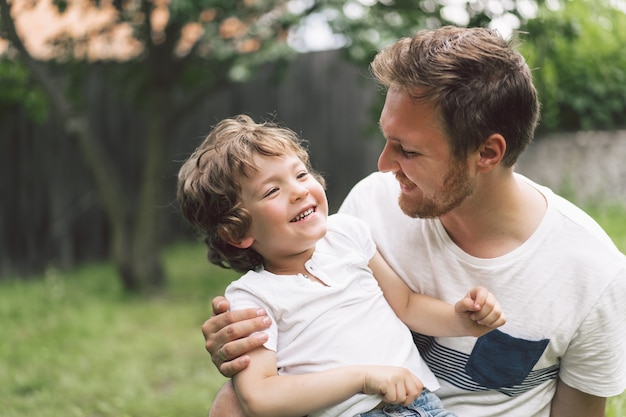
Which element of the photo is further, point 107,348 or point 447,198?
point 107,348

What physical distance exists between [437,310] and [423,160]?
43 centimetres

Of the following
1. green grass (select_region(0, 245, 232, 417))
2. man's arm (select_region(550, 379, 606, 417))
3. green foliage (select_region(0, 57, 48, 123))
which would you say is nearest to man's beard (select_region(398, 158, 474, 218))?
man's arm (select_region(550, 379, 606, 417))

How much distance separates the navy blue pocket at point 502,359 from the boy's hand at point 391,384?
0.30m

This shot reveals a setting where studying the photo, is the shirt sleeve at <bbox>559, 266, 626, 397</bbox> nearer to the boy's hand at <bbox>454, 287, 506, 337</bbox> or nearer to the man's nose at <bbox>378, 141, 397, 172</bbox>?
the boy's hand at <bbox>454, 287, 506, 337</bbox>

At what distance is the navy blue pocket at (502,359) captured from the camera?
217 centimetres

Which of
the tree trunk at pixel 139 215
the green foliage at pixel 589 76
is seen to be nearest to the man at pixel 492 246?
the green foliage at pixel 589 76

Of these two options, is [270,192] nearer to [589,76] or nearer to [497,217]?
[497,217]

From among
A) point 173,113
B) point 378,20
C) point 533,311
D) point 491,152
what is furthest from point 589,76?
point 533,311

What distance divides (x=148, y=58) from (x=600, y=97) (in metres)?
4.19

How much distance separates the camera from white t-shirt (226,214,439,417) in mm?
2082

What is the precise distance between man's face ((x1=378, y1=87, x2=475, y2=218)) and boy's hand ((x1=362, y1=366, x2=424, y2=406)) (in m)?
0.47

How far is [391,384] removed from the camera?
1969 mm

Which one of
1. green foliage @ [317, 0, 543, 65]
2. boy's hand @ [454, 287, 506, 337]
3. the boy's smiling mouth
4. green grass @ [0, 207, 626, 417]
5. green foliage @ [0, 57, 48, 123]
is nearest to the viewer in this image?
boy's hand @ [454, 287, 506, 337]

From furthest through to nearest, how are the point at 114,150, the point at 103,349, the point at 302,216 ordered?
1. the point at 114,150
2. the point at 103,349
3. the point at 302,216
